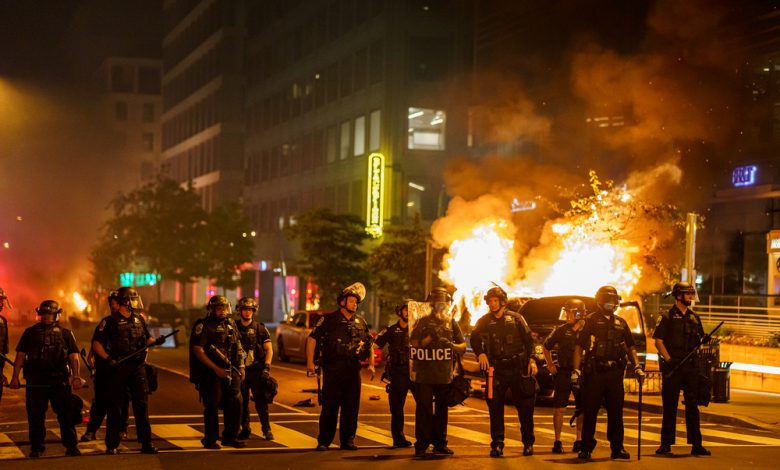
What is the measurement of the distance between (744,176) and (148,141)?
95.2m

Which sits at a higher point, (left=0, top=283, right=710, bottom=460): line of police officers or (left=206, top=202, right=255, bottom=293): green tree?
(left=206, top=202, right=255, bottom=293): green tree

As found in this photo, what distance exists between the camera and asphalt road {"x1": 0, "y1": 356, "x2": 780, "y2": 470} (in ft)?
36.2

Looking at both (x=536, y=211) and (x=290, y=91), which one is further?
(x=290, y=91)

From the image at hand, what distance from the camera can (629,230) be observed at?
27.5 metres

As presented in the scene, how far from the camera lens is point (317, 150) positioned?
56.7 metres

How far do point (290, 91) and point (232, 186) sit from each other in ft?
42.4

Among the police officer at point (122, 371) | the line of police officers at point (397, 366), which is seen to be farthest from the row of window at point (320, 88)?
the police officer at point (122, 371)

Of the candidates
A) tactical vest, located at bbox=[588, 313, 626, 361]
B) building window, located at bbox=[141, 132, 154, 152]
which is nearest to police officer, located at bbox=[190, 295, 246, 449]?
tactical vest, located at bbox=[588, 313, 626, 361]

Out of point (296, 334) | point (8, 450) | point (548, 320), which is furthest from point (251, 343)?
point (296, 334)

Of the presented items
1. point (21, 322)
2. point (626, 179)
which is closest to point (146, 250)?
point (21, 322)

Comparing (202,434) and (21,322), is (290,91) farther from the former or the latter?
(202,434)

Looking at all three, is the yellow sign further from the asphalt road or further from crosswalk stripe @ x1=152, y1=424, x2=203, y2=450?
crosswalk stripe @ x1=152, y1=424, x2=203, y2=450

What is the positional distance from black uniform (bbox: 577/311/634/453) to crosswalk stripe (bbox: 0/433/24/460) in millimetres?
5829

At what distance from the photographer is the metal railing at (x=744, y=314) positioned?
24359 millimetres
